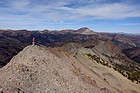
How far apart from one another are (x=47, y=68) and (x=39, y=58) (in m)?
2.47

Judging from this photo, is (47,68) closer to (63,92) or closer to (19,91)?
(63,92)

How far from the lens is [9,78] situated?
86.8 ft

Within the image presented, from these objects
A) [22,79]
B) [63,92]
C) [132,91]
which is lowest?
[132,91]

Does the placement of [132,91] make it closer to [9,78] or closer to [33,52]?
[33,52]

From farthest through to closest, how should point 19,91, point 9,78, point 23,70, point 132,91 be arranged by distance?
point 132,91, point 23,70, point 9,78, point 19,91

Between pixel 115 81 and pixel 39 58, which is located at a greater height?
pixel 39 58

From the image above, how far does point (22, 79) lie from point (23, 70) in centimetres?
187

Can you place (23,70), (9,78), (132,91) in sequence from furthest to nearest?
(132,91) < (23,70) < (9,78)

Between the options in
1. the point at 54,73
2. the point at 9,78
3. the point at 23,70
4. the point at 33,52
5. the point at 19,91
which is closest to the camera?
the point at 19,91

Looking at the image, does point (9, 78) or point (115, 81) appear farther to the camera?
point (115, 81)

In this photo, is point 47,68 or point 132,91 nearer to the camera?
point 47,68

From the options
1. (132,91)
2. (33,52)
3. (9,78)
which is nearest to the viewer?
(9,78)

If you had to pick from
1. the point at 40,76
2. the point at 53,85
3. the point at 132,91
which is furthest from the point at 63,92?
the point at 132,91

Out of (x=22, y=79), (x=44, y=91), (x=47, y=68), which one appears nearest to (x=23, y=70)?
(x=22, y=79)
